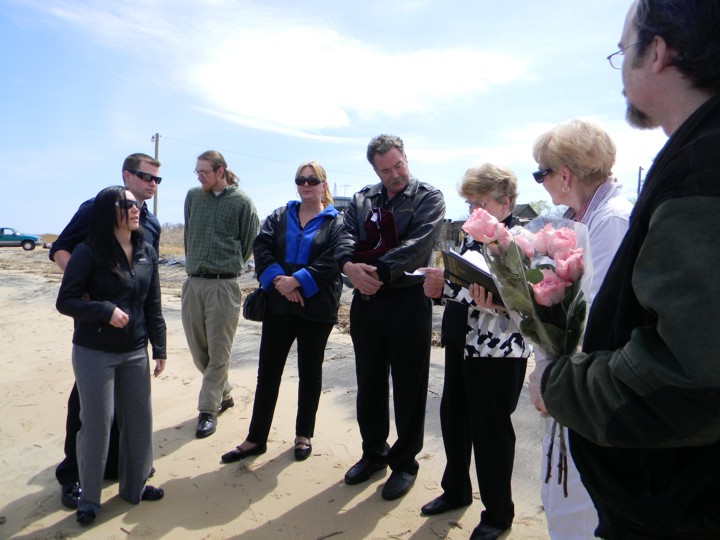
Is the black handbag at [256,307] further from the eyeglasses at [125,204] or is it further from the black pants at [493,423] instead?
the black pants at [493,423]

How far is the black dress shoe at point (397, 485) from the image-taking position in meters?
3.47

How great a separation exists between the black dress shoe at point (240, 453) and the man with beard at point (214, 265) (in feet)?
2.39

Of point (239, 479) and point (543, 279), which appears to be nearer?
point (543, 279)

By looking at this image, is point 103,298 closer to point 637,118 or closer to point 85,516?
point 85,516

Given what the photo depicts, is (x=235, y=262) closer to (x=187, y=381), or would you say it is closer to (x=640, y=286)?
(x=187, y=381)

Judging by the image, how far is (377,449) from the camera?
150 inches

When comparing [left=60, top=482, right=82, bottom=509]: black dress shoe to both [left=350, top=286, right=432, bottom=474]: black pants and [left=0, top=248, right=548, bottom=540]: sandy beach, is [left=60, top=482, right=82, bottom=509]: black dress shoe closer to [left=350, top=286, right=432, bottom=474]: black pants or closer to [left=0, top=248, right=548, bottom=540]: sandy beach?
[left=0, top=248, right=548, bottom=540]: sandy beach

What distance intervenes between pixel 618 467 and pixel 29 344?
8128 mm

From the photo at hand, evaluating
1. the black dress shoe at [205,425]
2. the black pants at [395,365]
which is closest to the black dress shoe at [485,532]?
the black pants at [395,365]

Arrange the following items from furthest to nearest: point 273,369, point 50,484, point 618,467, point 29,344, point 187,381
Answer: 1. point 29,344
2. point 187,381
3. point 273,369
4. point 50,484
5. point 618,467

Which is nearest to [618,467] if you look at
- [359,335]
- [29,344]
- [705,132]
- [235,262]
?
[705,132]

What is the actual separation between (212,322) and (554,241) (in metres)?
3.65

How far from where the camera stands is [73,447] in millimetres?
3543

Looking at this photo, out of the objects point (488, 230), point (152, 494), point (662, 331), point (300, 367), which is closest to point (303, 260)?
point (300, 367)
